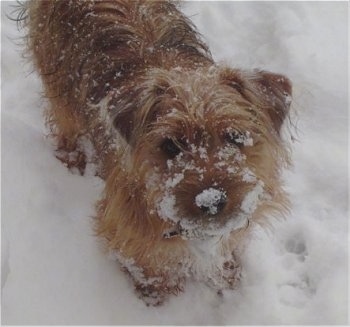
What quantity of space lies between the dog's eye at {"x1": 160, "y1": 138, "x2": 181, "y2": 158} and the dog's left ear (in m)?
0.45

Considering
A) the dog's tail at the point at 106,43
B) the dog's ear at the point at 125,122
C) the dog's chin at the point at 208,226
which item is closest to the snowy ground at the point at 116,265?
the dog's tail at the point at 106,43

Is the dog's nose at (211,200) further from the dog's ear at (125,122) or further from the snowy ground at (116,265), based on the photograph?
the snowy ground at (116,265)

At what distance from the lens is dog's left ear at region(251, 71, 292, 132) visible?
2.61 m

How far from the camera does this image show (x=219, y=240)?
2883 millimetres

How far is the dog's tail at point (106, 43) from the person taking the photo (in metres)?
2.94

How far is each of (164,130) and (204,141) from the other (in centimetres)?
18

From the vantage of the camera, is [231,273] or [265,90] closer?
[265,90]

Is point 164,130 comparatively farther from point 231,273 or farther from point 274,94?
point 231,273

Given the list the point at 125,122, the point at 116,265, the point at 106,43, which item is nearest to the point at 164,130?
the point at 125,122

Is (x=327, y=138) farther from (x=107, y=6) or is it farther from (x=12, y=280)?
(x=12, y=280)

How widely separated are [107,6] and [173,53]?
53cm

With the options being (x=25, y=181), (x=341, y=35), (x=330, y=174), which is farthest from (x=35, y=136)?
(x=341, y=35)

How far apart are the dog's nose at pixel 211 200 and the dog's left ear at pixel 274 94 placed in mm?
500

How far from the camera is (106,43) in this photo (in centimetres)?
307
